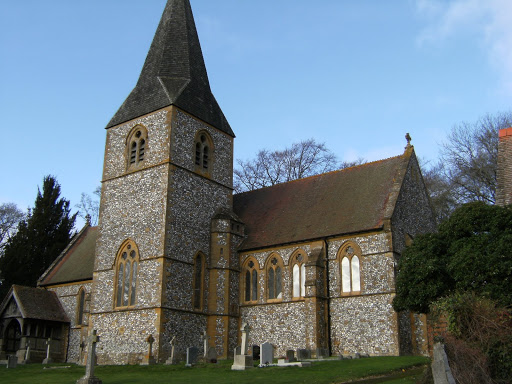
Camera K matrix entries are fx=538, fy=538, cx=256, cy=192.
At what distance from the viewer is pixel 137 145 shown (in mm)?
27422

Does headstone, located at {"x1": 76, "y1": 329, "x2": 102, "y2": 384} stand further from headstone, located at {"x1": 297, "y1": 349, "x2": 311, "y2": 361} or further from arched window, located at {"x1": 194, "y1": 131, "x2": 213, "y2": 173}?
arched window, located at {"x1": 194, "y1": 131, "x2": 213, "y2": 173}

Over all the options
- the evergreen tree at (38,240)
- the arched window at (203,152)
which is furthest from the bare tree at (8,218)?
the arched window at (203,152)

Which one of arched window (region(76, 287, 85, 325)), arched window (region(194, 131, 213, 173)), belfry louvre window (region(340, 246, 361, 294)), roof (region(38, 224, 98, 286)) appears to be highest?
arched window (region(194, 131, 213, 173))

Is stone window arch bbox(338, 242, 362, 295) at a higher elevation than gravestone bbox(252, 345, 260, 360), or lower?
higher

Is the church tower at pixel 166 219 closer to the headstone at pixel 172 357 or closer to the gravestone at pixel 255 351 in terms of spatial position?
the headstone at pixel 172 357

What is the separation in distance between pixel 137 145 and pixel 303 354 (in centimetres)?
1327

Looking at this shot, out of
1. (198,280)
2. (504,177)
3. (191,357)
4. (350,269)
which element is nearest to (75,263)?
(198,280)

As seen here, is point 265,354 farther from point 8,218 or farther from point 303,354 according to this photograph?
point 8,218

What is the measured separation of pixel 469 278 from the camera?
1723cm

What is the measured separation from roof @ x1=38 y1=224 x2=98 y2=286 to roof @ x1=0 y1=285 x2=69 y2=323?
1.17 metres

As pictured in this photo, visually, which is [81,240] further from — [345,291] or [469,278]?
[469,278]

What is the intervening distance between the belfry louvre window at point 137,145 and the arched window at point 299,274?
910 cm

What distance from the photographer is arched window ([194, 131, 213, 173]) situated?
1091 inches

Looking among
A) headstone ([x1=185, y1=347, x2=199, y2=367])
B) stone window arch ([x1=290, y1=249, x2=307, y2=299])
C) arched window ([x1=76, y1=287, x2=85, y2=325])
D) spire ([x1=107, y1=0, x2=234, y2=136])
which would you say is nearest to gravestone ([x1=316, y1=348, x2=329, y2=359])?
stone window arch ([x1=290, y1=249, x2=307, y2=299])
